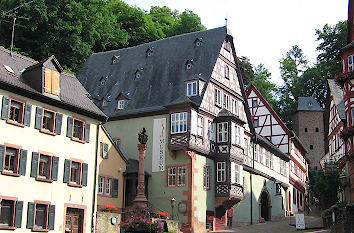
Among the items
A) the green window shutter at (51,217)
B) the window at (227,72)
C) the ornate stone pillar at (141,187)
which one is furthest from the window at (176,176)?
the green window shutter at (51,217)

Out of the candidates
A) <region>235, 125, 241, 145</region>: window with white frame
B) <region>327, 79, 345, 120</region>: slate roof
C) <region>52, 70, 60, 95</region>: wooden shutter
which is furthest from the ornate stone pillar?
<region>327, 79, 345, 120</region>: slate roof

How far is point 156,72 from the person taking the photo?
4325 cm

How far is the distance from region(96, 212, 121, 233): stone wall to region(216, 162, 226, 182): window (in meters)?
10.5

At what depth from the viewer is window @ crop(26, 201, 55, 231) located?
26.6 m

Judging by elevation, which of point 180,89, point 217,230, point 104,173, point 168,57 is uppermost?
point 168,57

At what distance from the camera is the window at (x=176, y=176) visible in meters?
36.8

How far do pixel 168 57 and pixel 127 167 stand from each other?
10899mm

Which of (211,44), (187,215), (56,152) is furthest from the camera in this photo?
(211,44)

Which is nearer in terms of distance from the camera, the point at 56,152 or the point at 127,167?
the point at 56,152

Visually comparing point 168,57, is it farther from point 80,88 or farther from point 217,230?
point 217,230

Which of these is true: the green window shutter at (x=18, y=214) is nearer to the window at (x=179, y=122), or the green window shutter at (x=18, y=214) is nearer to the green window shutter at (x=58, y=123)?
the green window shutter at (x=58, y=123)

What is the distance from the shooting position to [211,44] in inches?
1641

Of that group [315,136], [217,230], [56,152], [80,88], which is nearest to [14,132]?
[56,152]

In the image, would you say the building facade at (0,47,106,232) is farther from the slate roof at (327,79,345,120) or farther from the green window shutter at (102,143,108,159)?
the slate roof at (327,79,345,120)
